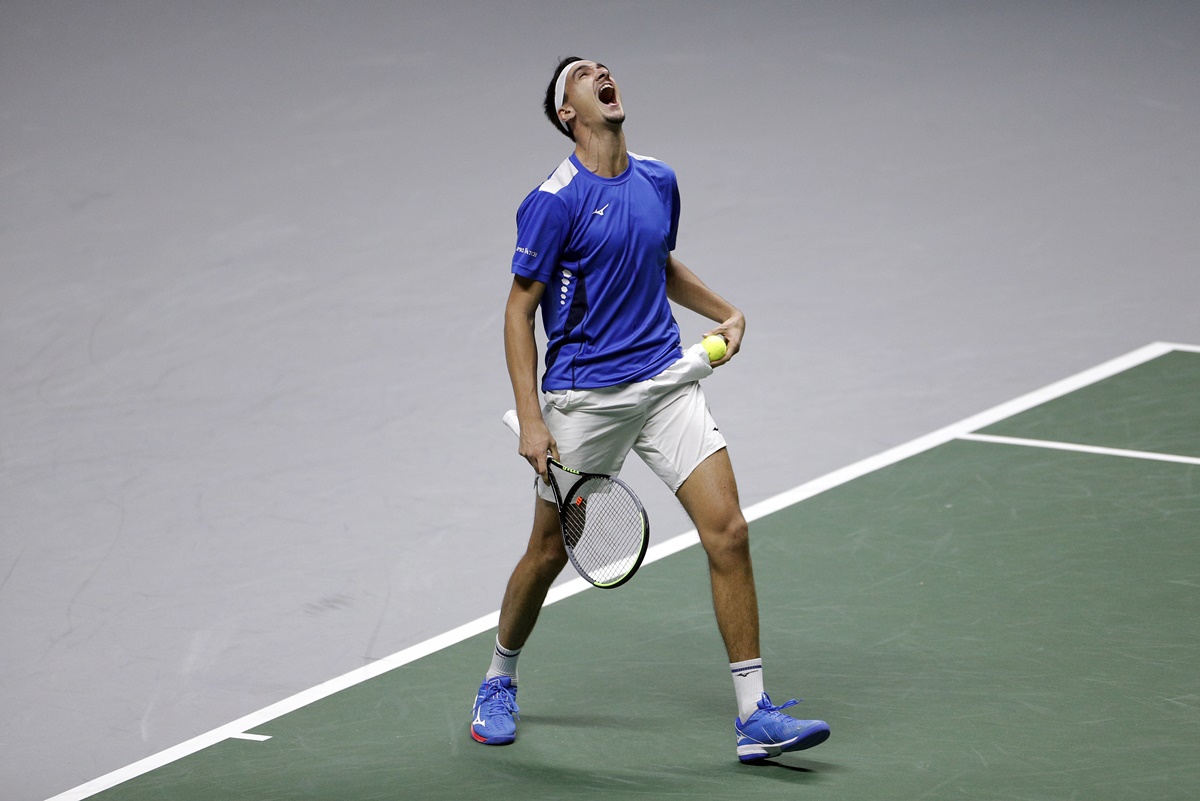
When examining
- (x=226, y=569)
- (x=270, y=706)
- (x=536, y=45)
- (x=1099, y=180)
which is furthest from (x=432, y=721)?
(x=536, y=45)

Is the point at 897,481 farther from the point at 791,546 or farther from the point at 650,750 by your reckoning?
the point at 650,750

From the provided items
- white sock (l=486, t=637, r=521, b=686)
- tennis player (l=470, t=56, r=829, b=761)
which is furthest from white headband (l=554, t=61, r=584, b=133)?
white sock (l=486, t=637, r=521, b=686)

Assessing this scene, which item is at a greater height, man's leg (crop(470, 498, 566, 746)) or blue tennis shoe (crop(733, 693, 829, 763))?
man's leg (crop(470, 498, 566, 746))

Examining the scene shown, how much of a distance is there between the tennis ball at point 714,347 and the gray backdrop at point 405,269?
1.76m

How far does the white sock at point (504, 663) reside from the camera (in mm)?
5648

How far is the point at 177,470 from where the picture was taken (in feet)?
26.9

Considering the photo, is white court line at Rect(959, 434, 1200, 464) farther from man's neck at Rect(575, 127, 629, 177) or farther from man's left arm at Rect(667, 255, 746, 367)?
man's neck at Rect(575, 127, 629, 177)

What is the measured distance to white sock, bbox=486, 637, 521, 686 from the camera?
5648mm

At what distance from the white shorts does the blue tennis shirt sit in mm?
47

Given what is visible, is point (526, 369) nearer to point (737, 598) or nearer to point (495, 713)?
point (737, 598)

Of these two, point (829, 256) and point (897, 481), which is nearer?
point (897, 481)

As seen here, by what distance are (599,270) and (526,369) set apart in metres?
0.38

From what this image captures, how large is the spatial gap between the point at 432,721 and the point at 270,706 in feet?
1.90

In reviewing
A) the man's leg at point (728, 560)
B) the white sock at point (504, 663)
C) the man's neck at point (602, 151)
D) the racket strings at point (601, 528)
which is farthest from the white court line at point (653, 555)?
the man's neck at point (602, 151)
